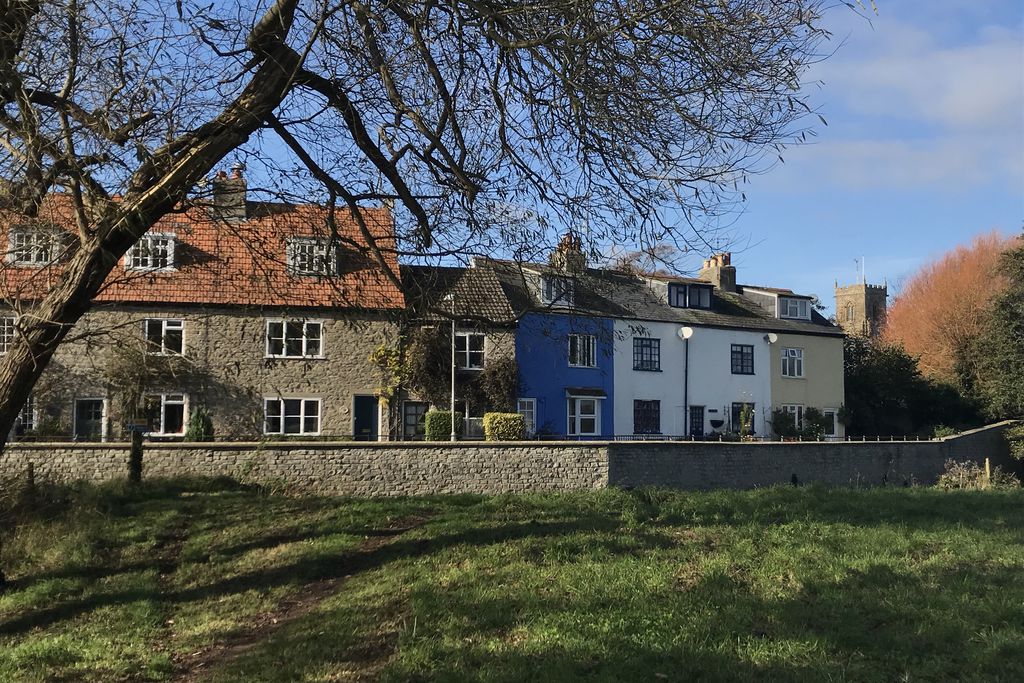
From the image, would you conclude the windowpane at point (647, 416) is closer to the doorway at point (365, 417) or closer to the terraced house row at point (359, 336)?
the terraced house row at point (359, 336)

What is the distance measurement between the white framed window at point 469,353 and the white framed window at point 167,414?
9.15 meters

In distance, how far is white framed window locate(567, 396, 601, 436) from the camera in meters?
32.2

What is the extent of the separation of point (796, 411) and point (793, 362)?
2157 mm

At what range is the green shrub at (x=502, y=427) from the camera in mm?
26984

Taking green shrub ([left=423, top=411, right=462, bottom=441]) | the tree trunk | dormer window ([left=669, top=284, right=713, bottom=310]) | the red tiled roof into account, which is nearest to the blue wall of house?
green shrub ([left=423, top=411, right=462, bottom=441])

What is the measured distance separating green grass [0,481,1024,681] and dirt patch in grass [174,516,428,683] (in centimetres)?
3

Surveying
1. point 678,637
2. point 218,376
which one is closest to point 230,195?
point 678,637

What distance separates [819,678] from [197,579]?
7363 mm

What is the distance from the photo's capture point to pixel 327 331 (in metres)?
28.3

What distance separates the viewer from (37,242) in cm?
963

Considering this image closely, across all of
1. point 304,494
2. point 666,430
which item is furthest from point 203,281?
point 666,430

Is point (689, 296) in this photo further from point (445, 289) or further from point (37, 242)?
point (37, 242)

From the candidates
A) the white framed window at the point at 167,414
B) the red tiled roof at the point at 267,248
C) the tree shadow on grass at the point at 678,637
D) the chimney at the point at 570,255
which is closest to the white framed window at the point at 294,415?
the white framed window at the point at 167,414

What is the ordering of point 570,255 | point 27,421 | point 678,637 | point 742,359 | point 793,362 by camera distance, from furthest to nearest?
1. point 793,362
2. point 742,359
3. point 27,421
4. point 570,255
5. point 678,637
